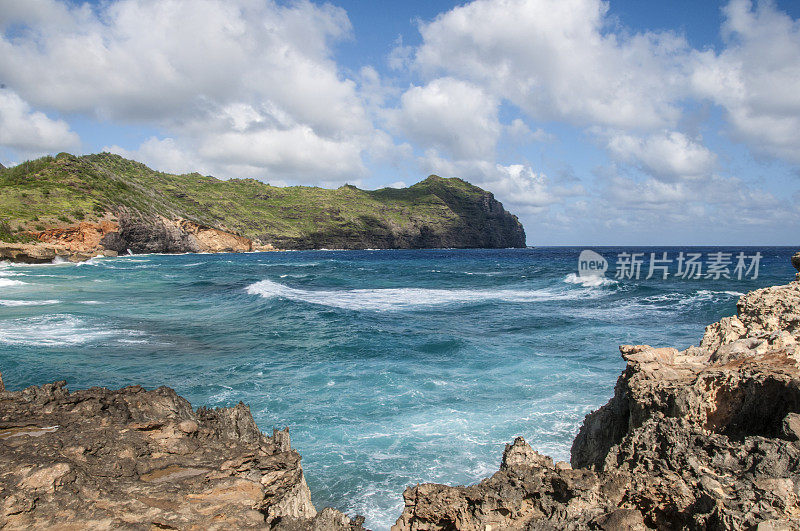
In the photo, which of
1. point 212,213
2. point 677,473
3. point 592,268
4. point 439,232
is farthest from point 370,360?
point 439,232

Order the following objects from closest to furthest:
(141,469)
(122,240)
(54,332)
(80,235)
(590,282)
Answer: (141,469)
(54,332)
(590,282)
(80,235)
(122,240)

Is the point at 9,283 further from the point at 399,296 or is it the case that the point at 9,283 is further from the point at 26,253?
the point at 399,296

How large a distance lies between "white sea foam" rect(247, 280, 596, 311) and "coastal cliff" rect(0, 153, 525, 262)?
1314 inches

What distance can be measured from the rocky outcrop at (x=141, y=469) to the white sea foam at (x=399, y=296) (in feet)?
56.3

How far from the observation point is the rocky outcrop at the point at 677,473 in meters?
2.65

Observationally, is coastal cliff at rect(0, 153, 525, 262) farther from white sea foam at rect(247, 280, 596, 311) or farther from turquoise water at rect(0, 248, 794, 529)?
turquoise water at rect(0, 248, 794, 529)

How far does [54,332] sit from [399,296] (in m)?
17.2

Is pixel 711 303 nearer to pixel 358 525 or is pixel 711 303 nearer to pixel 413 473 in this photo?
pixel 413 473

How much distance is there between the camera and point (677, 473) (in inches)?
120

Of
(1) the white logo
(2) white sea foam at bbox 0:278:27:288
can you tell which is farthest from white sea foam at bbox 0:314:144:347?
(1) the white logo

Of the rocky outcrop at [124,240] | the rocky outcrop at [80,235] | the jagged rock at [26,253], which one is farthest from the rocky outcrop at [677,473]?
the rocky outcrop at [80,235]

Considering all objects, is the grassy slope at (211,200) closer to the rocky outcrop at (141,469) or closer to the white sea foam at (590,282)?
the white sea foam at (590,282)

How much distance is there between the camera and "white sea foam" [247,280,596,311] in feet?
79.4

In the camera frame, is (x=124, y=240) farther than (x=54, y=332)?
Yes
